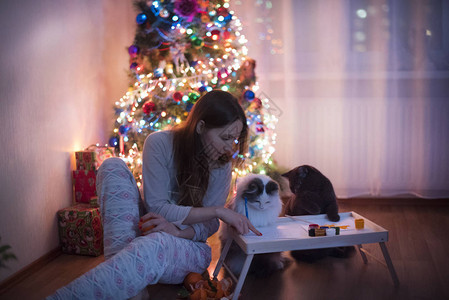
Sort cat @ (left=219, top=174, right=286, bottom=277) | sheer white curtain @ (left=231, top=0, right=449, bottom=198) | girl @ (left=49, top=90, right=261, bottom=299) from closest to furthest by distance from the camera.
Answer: girl @ (left=49, top=90, right=261, bottom=299) < cat @ (left=219, top=174, right=286, bottom=277) < sheer white curtain @ (left=231, top=0, right=449, bottom=198)

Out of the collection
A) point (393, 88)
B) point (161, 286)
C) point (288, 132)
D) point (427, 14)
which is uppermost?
point (427, 14)

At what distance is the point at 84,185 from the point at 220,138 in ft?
3.96

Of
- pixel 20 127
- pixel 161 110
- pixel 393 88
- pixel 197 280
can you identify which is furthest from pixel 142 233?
pixel 393 88

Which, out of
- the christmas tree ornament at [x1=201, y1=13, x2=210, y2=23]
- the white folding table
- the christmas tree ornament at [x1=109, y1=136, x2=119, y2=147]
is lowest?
the white folding table

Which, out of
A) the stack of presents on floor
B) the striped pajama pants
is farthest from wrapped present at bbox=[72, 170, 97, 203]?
the striped pajama pants

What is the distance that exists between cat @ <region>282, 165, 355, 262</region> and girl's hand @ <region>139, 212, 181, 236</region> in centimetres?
77

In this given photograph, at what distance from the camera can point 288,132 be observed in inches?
139

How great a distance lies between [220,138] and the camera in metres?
1.72

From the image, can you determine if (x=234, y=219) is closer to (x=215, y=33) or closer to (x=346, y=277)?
(x=346, y=277)

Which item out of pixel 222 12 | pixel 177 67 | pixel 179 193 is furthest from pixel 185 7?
pixel 179 193

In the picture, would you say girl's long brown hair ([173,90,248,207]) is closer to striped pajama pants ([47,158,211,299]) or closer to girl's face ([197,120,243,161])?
girl's face ([197,120,243,161])

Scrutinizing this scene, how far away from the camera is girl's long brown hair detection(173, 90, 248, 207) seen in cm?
171

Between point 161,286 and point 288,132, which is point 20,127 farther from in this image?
point 288,132

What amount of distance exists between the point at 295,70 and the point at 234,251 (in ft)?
5.99
